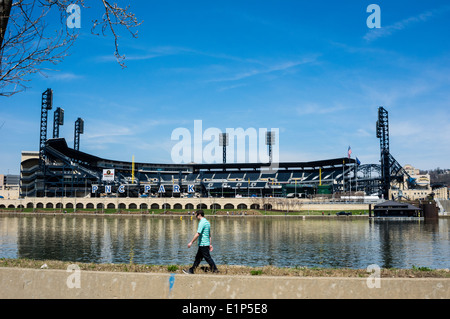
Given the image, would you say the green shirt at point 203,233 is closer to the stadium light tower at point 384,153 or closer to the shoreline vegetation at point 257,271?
the shoreline vegetation at point 257,271

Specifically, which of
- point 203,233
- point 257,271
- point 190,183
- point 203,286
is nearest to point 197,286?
point 203,286

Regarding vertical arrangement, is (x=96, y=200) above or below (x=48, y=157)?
below

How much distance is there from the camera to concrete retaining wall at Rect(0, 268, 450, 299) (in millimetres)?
9492

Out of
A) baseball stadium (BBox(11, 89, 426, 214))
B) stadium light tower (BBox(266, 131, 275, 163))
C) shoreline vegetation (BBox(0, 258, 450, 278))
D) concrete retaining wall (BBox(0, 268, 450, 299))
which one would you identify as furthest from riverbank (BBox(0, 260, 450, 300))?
stadium light tower (BBox(266, 131, 275, 163))

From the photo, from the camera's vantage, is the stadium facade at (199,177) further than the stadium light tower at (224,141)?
No

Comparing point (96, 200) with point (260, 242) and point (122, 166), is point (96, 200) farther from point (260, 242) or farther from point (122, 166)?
point (260, 242)

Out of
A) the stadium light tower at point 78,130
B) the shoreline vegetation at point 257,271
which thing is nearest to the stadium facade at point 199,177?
the stadium light tower at point 78,130

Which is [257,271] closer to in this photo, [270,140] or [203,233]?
[203,233]

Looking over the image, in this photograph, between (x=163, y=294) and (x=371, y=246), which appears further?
(x=371, y=246)

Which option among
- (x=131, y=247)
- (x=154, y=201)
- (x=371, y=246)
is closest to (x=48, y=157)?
(x=154, y=201)

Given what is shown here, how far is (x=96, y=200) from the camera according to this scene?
12825cm

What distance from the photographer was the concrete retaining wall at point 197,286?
949cm

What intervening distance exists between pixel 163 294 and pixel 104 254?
25.4 meters

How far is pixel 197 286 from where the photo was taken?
9758mm
